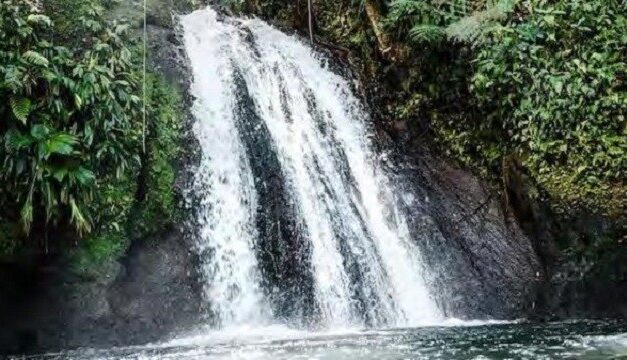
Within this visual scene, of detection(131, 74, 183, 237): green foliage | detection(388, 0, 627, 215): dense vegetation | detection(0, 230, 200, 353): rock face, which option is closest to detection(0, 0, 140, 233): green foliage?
detection(131, 74, 183, 237): green foliage

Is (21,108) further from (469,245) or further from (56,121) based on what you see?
(469,245)

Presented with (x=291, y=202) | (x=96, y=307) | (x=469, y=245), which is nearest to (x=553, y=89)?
(x=469, y=245)

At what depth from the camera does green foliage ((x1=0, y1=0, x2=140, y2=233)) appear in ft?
24.3

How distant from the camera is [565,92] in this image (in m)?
8.68

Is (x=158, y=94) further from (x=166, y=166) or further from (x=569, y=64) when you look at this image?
(x=569, y=64)

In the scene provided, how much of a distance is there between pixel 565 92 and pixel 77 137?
20.2 feet

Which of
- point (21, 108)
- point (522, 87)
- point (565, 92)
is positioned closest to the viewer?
point (21, 108)

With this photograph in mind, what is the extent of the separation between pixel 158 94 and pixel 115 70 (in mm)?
777

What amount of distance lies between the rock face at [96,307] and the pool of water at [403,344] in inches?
10.8

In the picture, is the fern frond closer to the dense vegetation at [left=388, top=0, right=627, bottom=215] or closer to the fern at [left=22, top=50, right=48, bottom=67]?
the dense vegetation at [left=388, top=0, right=627, bottom=215]

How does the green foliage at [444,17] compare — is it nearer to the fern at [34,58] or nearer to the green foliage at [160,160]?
the green foliage at [160,160]

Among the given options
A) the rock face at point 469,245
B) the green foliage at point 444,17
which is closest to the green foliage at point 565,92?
the green foliage at point 444,17

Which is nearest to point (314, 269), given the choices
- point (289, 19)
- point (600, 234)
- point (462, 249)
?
point (462, 249)

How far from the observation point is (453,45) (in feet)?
32.5
